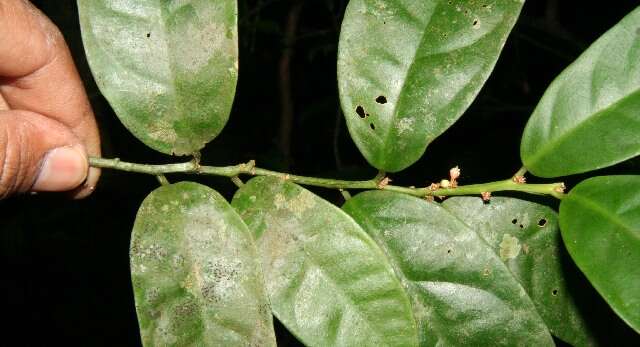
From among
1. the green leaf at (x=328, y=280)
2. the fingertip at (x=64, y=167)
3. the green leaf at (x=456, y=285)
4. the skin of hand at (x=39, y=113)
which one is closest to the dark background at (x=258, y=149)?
the skin of hand at (x=39, y=113)

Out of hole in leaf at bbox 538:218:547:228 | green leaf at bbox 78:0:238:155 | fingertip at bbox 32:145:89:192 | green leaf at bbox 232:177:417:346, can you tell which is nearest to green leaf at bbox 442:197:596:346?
hole in leaf at bbox 538:218:547:228

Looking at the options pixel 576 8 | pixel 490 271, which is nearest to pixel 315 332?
pixel 490 271

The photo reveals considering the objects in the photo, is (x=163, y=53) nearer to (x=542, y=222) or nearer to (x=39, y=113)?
(x=39, y=113)

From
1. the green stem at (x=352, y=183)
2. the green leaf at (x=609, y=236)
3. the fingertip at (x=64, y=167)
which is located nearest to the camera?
the green leaf at (x=609, y=236)

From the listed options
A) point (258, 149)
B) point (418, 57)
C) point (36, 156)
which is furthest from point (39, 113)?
point (258, 149)

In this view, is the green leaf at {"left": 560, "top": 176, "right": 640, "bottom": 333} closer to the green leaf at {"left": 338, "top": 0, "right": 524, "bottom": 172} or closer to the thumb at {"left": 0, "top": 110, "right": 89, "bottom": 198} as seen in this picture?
the green leaf at {"left": 338, "top": 0, "right": 524, "bottom": 172}

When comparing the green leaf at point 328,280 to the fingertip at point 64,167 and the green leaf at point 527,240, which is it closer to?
the green leaf at point 527,240

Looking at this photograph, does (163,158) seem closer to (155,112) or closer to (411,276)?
(155,112)
